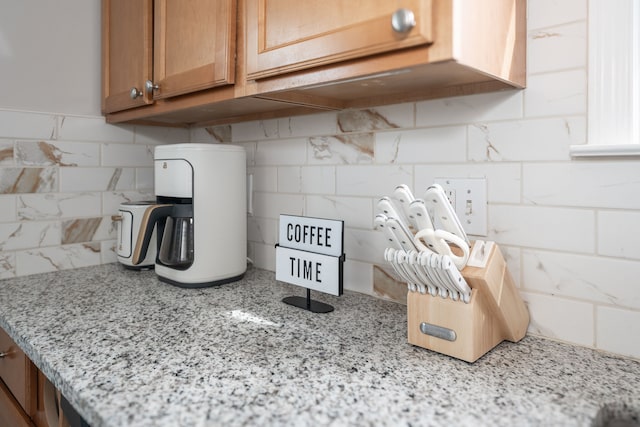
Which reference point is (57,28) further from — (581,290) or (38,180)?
(581,290)

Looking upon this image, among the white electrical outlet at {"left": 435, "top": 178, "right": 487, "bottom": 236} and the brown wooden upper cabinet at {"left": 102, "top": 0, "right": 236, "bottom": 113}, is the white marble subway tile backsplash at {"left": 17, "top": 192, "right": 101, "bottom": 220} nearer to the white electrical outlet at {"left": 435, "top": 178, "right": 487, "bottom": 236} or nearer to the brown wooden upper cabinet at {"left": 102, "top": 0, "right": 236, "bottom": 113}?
the brown wooden upper cabinet at {"left": 102, "top": 0, "right": 236, "bottom": 113}

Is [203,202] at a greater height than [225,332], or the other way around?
[203,202]

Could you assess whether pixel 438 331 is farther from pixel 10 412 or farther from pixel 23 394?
pixel 10 412

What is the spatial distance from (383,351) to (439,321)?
0.12m

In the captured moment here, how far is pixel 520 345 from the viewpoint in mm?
861

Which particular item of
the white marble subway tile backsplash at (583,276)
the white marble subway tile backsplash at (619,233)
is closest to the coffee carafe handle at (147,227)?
the white marble subway tile backsplash at (583,276)

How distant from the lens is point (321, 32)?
824 mm

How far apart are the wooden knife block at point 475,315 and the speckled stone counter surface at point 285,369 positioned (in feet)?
0.08

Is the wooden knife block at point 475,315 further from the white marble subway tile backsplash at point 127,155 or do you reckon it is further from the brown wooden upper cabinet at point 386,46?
the white marble subway tile backsplash at point 127,155

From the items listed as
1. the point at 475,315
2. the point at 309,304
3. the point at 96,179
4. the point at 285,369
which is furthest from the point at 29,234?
the point at 475,315

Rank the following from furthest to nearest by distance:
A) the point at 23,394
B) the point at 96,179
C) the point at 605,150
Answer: the point at 96,179, the point at 23,394, the point at 605,150

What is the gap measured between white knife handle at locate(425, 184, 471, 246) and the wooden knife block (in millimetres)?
74

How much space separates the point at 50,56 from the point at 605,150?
5.16 feet

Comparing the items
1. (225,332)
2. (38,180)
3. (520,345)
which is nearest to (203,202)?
(225,332)
